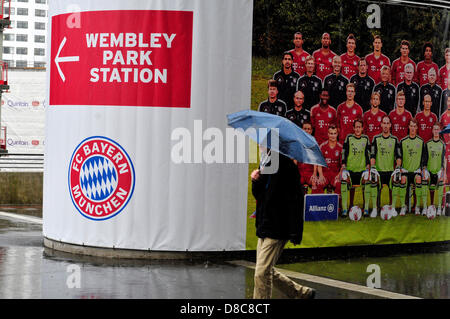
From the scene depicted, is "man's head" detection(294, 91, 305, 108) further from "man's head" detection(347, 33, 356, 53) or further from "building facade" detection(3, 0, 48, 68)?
"building facade" detection(3, 0, 48, 68)

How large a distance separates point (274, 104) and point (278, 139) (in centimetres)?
408

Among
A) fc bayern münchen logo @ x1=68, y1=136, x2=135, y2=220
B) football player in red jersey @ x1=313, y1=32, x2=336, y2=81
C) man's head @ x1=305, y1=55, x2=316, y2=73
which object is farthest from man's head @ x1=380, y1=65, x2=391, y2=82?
fc bayern münchen logo @ x1=68, y1=136, x2=135, y2=220

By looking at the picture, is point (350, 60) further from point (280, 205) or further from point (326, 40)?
point (280, 205)

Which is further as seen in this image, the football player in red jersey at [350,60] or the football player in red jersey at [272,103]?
the football player in red jersey at [350,60]

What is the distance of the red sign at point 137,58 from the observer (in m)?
11.5

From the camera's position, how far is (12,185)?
22.2m

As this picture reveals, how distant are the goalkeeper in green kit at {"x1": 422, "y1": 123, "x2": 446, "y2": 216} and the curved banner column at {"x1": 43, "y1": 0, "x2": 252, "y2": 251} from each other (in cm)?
390

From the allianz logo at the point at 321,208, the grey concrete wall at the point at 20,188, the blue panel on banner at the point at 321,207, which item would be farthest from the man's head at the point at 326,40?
the grey concrete wall at the point at 20,188

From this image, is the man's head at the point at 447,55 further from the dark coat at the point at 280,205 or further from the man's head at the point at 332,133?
the dark coat at the point at 280,205

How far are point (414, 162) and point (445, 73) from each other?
5.90 feet

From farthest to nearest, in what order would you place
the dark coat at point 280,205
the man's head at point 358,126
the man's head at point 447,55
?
the man's head at point 447,55
the man's head at point 358,126
the dark coat at point 280,205

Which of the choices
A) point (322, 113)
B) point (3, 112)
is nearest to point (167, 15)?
point (322, 113)

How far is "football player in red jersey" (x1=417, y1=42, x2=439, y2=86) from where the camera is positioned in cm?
1353
